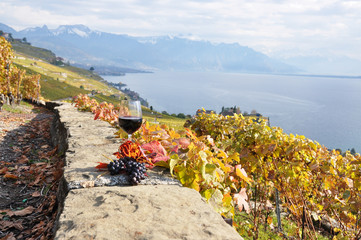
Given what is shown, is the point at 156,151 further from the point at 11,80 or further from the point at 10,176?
the point at 11,80

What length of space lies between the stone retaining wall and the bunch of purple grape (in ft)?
0.18

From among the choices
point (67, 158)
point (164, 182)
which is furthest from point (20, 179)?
point (164, 182)

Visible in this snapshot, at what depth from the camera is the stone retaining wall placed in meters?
1.40

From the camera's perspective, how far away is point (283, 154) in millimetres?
3730

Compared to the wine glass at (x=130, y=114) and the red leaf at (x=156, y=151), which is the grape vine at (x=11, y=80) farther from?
the red leaf at (x=156, y=151)

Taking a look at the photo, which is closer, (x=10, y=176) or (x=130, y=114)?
(x=130, y=114)

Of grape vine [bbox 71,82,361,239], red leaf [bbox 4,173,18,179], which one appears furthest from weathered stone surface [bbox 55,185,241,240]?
red leaf [bbox 4,173,18,179]

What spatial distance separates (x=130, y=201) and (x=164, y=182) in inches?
17.8

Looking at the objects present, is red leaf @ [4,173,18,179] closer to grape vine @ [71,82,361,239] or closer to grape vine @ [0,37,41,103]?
grape vine @ [71,82,361,239]

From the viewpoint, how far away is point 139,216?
156 centimetres

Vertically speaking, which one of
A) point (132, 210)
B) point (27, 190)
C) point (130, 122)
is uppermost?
point (130, 122)

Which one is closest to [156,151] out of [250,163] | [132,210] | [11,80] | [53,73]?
[132,210]

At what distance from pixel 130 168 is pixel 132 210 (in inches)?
19.8

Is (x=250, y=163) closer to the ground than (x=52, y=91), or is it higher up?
higher up
